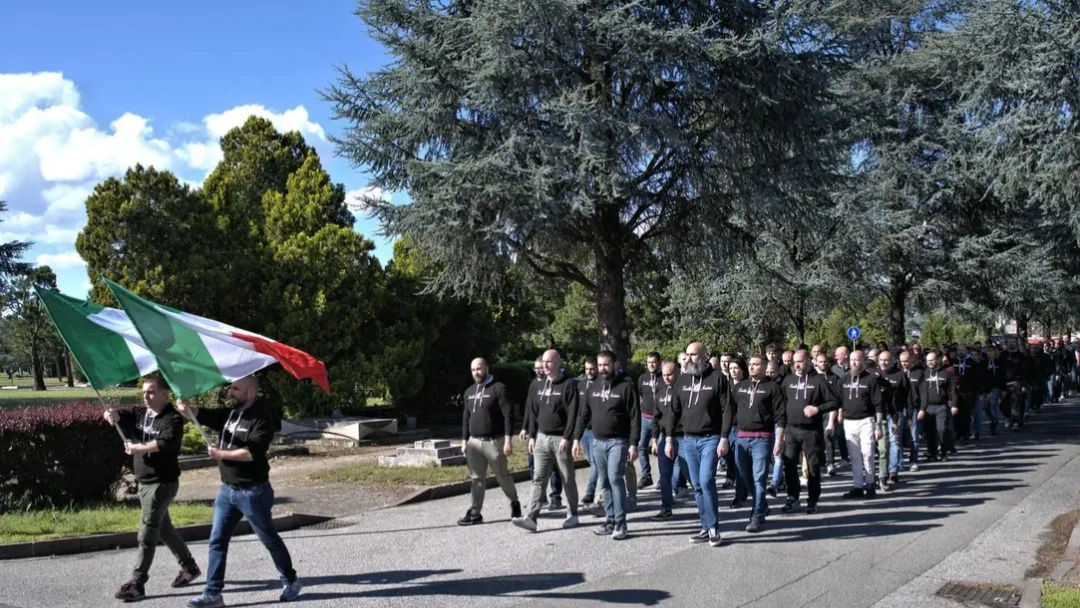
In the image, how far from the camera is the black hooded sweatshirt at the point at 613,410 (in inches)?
399

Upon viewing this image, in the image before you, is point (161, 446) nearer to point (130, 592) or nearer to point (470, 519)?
point (130, 592)

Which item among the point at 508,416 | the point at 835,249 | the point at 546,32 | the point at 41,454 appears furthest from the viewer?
the point at 835,249

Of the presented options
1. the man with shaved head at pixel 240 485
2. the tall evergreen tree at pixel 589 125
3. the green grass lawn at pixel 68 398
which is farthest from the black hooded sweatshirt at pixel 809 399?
the green grass lawn at pixel 68 398

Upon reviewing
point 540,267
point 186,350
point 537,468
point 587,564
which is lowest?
point 587,564

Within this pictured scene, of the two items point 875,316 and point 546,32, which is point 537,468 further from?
point 875,316

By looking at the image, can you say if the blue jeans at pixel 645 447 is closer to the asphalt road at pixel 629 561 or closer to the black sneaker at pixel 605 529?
the asphalt road at pixel 629 561

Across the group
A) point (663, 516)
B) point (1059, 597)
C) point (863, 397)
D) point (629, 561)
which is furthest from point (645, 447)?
point (1059, 597)

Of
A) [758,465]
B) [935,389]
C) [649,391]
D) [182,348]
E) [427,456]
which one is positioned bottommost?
[427,456]

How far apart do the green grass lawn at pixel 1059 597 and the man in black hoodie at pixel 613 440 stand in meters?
3.90

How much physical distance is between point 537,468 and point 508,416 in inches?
25.6

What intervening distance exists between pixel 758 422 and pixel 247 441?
5702mm

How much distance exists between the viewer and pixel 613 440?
10109 millimetres

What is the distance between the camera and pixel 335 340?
23.2m

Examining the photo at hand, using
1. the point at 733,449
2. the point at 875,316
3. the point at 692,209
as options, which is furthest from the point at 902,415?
the point at 875,316
